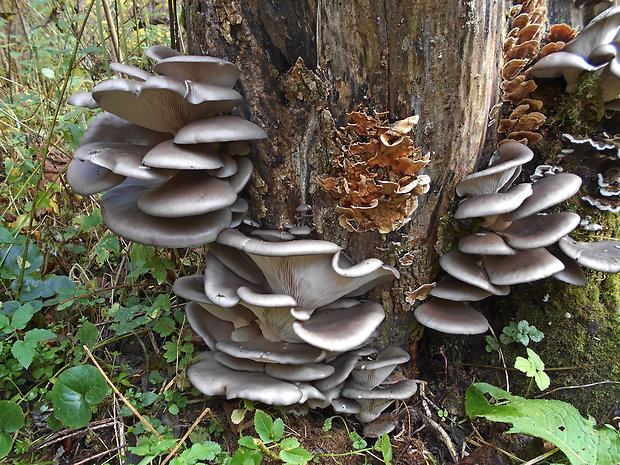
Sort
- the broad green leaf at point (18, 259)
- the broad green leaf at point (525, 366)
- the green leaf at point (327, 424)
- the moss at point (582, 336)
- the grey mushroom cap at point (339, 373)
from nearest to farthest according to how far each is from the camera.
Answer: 1. the broad green leaf at point (525, 366)
2. the grey mushroom cap at point (339, 373)
3. the green leaf at point (327, 424)
4. the moss at point (582, 336)
5. the broad green leaf at point (18, 259)

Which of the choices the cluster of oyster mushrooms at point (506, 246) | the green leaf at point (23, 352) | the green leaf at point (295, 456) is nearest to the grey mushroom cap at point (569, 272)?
the cluster of oyster mushrooms at point (506, 246)

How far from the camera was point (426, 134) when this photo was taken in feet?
7.70

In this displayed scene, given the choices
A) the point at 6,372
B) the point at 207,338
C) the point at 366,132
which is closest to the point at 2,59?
the point at 6,372

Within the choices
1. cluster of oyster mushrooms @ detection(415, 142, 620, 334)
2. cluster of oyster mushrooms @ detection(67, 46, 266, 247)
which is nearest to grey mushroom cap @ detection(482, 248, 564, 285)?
cluster of oyster mushrooms @ detection(415, 142, 620, 334)

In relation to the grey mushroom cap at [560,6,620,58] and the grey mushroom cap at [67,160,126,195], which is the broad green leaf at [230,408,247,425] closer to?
the grey mushroom cap at [67,160,126,195]

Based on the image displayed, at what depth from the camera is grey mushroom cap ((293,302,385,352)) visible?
7.04 feet

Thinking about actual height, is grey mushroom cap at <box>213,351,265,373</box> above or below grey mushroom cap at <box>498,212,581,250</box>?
below

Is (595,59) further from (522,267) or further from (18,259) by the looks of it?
(18,259)

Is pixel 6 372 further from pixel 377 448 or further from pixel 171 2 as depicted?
pixel 171 2

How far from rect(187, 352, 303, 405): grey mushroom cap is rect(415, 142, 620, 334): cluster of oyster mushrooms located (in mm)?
1033

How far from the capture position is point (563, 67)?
8.17 feet

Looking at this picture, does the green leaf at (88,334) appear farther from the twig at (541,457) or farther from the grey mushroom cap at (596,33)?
the grey mushroom cap at (596,33)

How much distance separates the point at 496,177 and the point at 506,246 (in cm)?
44

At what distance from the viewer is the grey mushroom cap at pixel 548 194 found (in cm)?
226
